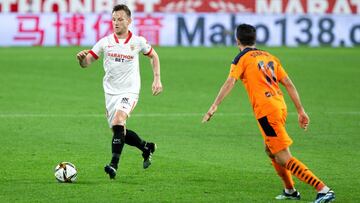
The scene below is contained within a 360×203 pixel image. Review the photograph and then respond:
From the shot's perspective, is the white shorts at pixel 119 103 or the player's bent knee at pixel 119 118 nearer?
the player's bent knee at pixel 119 118

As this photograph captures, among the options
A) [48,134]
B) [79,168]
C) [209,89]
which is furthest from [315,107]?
[79,168]

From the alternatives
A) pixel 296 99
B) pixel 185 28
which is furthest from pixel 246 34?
pixel 185 28

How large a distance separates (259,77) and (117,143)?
89.2 inches

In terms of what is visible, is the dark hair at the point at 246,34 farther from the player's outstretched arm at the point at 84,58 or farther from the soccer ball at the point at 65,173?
the soccer ball at the point at 65,173

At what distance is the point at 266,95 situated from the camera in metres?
9.73

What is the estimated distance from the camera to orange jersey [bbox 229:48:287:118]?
973cm

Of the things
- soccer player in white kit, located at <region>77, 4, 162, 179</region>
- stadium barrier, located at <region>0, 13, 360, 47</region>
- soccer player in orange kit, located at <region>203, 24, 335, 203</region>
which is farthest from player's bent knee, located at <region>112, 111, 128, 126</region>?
stadium barrier, located at <region>0, 13, 360, 47</region>

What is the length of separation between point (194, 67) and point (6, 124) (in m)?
11.9

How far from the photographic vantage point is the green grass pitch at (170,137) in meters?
10.6

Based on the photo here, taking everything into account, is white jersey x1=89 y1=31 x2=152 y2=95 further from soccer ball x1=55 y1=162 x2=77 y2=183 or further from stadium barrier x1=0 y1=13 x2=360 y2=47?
stadium barrier x1=0 y1=13 x2=360 y2=47

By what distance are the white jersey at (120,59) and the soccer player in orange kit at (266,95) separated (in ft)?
6.94

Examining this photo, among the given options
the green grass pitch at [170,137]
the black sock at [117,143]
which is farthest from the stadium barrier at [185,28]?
the black sock at [117,143]

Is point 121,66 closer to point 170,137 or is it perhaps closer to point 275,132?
point 275,132

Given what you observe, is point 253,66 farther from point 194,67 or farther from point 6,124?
point 194,67
